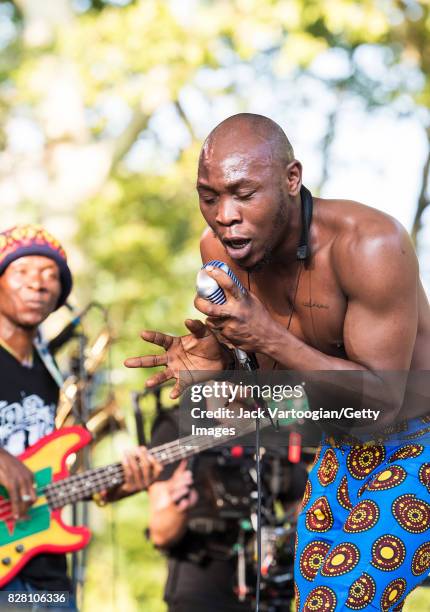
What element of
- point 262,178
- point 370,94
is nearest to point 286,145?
point 262,178

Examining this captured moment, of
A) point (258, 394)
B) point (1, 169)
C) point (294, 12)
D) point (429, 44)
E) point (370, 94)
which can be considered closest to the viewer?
point (258, 394)

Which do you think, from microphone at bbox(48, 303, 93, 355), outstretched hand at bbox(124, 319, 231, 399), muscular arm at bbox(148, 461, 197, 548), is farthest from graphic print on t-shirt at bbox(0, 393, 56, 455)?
outstretched hand at bbox(124, 319, 231, 399)

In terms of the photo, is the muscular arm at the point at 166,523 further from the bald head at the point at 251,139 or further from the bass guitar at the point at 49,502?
the bald head at the point at 251,139

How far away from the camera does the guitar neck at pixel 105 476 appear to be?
13.9 feet

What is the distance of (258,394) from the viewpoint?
2711 mm

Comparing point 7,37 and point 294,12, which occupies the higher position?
point 7,37

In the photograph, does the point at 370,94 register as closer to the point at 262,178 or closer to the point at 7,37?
the point at 7,37

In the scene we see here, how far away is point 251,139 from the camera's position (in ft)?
8.43

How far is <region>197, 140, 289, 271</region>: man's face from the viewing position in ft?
8.21

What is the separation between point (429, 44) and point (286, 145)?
347 inches

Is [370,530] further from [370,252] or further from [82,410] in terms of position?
[82,410]

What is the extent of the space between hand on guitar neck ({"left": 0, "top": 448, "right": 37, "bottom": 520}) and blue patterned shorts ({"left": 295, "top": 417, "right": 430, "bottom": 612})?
1492 mm

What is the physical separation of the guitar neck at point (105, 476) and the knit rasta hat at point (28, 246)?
98cm

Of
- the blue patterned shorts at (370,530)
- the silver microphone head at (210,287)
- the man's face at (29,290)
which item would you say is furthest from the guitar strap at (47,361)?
the silver microphone head at (210,287)
